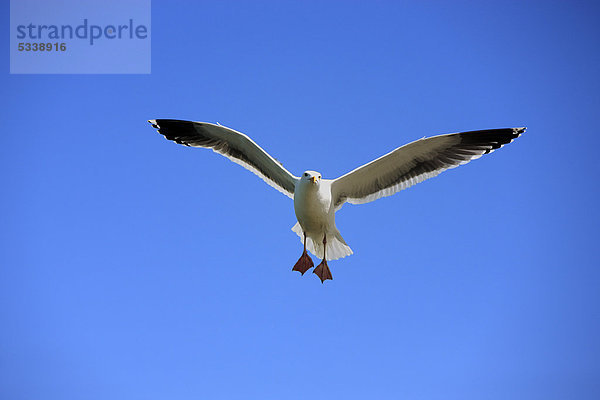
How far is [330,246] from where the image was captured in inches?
267

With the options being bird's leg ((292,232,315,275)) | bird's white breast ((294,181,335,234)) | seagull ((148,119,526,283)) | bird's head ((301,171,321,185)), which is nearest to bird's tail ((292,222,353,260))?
seagull ((148,119,526,283))

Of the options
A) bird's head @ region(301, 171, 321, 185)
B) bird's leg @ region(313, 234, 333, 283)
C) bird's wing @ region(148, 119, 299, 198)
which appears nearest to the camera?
bird's head @ region(301, 171, 321, 185)

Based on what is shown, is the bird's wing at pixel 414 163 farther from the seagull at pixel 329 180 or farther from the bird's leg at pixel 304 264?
the bird's leg at pixel 304 264

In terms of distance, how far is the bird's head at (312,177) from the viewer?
6059 millimetres

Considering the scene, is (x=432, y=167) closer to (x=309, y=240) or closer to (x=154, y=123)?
(x=309, y=240)

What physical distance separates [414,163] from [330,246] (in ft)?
4.37

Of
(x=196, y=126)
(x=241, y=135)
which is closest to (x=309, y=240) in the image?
(x=241, y=135)

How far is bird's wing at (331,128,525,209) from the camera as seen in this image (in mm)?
6238

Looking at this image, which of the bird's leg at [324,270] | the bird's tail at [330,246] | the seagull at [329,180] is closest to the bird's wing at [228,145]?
the seagull at [329,180]

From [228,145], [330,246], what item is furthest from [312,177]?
[228,145]

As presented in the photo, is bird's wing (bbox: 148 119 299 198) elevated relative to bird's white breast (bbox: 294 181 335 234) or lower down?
elevated

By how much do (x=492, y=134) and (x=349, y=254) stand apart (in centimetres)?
205

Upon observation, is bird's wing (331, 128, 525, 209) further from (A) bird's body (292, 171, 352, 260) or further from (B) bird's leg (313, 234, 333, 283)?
(B) bird's leg (313, 234, 333, 283)

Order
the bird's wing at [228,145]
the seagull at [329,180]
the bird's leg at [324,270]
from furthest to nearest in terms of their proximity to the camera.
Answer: the bird's wing at [228,145] < the bird's leg at [324,270] < the seagull at [329,180]
